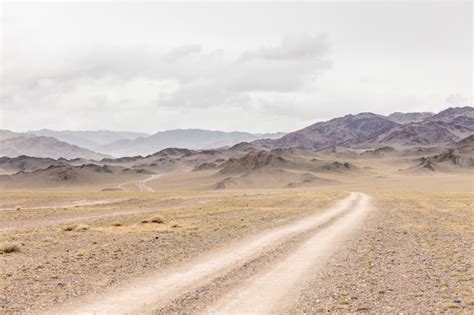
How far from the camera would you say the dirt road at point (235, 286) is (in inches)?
500

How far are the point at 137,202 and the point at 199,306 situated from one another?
47688 mm

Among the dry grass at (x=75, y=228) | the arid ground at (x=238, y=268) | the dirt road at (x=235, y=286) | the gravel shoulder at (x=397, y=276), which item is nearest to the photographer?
the dirt road at (x=235, y=286)

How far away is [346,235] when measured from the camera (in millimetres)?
27141

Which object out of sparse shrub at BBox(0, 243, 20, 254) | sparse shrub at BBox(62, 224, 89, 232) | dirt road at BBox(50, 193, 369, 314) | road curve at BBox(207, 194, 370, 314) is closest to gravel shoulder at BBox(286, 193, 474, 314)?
road curve at BBox(207, 194, 370, 314)

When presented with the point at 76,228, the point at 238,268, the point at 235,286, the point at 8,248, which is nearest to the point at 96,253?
the point at 8,248

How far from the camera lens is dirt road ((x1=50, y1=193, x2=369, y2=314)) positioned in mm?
12695

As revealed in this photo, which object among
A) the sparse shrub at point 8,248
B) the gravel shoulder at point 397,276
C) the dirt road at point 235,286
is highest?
the sparse shrub at point 8,248

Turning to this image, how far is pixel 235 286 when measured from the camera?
585 inches

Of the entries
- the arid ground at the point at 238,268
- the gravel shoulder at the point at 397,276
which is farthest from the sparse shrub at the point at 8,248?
the gravel shoulder at the point at 397,276

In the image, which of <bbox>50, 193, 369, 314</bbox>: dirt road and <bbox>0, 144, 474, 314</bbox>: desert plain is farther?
<bbox>0, 144, 474, 314</bbox>: desert plain

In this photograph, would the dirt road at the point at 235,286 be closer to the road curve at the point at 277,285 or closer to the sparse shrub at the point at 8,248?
the road curve at the point at 277,285

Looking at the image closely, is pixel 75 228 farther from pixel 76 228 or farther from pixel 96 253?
pixel 96 253

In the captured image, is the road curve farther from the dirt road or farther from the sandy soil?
the sandy soil

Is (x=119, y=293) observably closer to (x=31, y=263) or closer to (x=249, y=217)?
(x=31, y=263)
